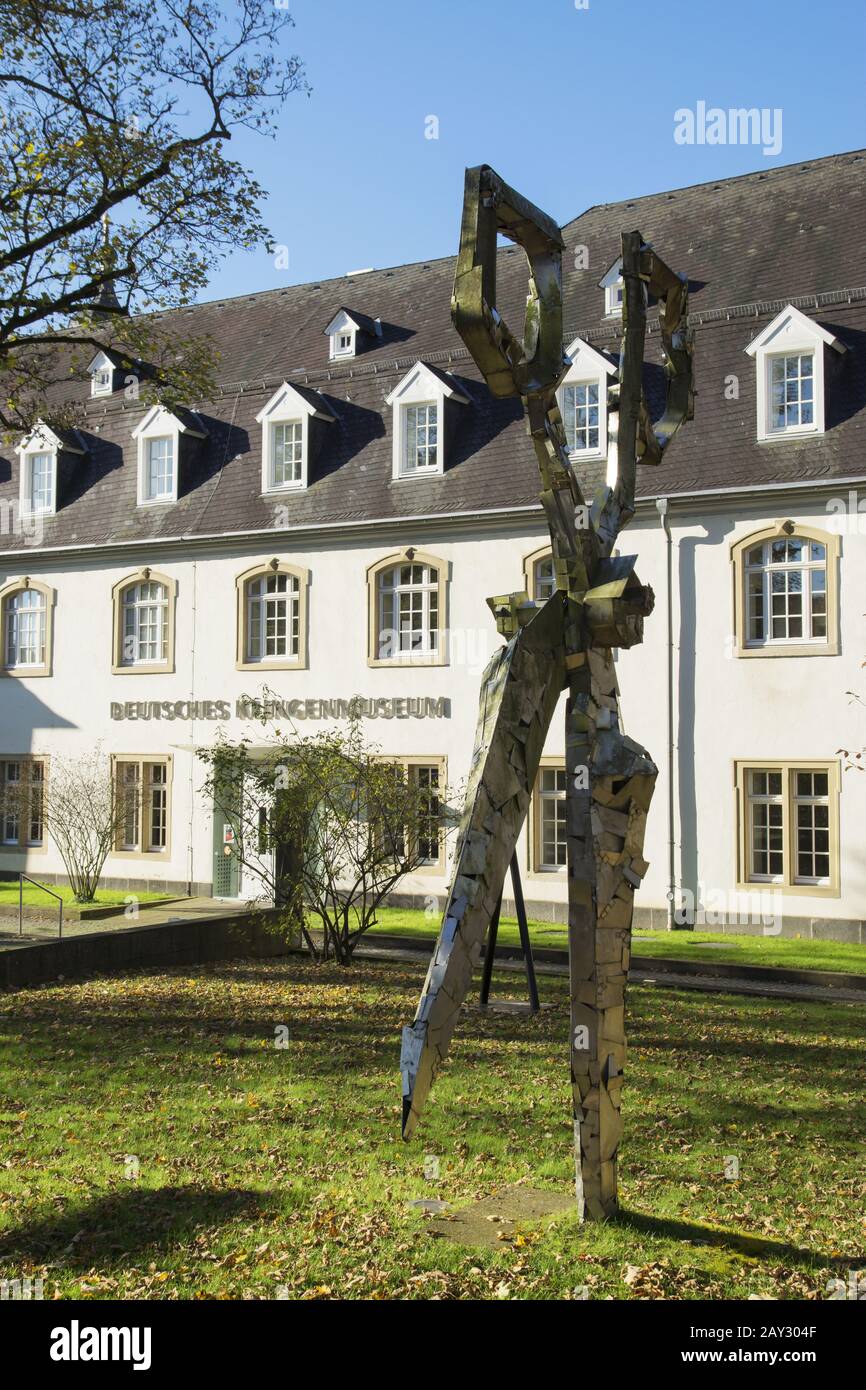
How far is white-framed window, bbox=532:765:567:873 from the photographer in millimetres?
22469

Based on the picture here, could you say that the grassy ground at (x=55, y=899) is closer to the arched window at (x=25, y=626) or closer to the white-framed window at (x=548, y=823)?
the arched window at (x=25, y=626)

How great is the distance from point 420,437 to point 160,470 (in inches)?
250

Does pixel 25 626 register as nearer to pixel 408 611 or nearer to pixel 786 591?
pixel 408 611

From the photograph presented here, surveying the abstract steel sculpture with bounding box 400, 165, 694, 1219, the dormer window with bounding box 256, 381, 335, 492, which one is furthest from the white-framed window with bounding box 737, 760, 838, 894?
the abstract steel sculpture with bounding box 400, 165, 694, 1219

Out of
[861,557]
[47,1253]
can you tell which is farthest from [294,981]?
[861,557]

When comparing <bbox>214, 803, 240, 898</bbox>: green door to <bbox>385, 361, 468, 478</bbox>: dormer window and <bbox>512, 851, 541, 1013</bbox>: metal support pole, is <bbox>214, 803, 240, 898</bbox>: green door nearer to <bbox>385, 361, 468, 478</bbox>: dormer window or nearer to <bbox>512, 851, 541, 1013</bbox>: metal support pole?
<bbox>385, 361, 468, 478</bbox>: dormer window

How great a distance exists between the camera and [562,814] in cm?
2205

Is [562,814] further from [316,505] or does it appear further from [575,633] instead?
[575,633]

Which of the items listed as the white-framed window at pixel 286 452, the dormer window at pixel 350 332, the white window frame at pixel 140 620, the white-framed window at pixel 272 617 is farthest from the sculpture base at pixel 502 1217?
the dormer window at pixel 350 332

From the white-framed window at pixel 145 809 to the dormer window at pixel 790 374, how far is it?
1331 centimetres

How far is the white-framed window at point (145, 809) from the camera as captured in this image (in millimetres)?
26516

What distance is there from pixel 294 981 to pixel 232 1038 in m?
3.53

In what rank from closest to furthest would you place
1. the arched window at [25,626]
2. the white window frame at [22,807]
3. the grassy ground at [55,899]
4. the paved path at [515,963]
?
the paved path at [515,963] → the grassy ground at [55,899] → the white window frame at [22,807] → the arched window at [25,626]

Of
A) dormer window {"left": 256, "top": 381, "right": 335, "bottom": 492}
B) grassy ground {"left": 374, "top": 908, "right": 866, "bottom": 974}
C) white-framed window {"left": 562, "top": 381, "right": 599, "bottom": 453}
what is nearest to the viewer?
grassy ground {"left": 374, "top": 908, "right": 866, "bottom": 974}
